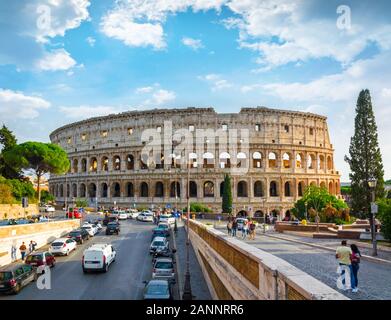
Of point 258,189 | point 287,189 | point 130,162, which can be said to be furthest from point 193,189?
point 287,189

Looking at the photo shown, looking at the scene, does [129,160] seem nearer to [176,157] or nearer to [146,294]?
[176,157]

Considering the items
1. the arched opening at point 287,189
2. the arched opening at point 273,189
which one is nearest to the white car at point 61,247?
the arched opening at point 273,189

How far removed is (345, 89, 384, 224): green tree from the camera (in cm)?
3903

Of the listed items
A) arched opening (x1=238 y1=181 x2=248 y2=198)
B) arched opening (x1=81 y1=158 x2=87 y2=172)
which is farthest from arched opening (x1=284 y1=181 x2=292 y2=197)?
arched opening (x1=81 y1=158 x2=87 y2=172)

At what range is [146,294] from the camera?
1473cm

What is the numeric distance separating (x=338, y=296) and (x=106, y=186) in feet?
248

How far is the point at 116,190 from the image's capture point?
7869 centimetres

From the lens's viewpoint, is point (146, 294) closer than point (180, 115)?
Yes

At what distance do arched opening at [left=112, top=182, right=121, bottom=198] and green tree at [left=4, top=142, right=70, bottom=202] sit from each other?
1135 cm

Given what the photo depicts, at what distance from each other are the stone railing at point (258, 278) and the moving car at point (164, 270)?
12.4 feet

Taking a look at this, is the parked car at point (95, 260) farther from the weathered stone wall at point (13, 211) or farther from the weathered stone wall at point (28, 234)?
the weathered stone wall at point (13, 211)

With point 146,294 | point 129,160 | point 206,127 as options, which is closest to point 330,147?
point 206,127

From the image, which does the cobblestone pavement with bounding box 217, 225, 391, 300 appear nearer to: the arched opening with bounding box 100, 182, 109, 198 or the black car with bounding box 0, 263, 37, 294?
the black car with bounding box 0, 263, 37, 294
